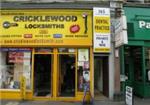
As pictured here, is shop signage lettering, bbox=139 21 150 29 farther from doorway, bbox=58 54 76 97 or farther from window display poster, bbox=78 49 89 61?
doorway, bbox=58 54 76 97

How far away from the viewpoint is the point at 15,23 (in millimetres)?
17125

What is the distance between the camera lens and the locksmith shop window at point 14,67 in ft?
55.9

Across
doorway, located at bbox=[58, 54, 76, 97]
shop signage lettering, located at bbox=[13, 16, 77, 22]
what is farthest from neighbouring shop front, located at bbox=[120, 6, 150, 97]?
shop signage lettering, located at bbox=[13, 16, 77, 22]

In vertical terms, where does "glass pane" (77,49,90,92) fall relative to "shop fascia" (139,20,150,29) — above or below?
below

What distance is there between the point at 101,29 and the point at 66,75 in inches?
106

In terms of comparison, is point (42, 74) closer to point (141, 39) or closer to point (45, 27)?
point (45, 27)

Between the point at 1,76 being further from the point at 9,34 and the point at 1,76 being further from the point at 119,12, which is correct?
the point at 119,12

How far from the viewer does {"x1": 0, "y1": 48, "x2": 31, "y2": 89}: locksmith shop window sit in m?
17.0

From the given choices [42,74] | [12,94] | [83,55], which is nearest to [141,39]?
[83,55]

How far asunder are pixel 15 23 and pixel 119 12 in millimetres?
4958

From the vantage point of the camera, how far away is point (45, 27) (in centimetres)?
1703

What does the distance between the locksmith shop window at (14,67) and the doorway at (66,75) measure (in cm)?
147

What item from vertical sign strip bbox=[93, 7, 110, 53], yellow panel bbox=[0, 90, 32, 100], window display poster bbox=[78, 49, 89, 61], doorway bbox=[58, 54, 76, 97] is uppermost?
vertical sign strip bbox=[93, 7, 110, 53]

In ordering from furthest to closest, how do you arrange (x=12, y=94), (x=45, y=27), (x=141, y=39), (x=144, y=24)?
(x=144, y=24)
(x=141, y=39)
(x=45, y=27)
(x=12, y=94)
